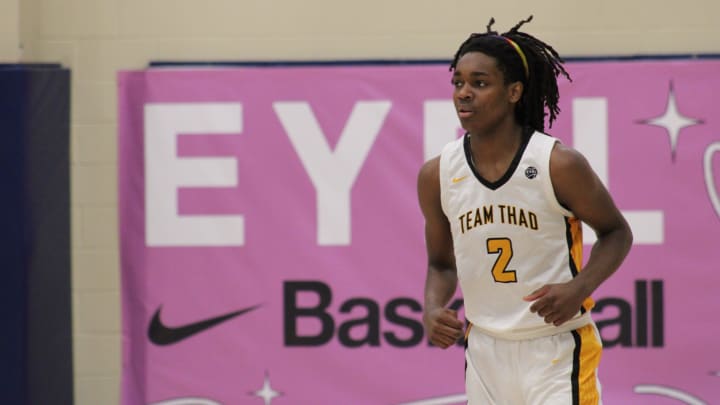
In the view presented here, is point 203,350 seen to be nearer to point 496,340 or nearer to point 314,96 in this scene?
point 314,96

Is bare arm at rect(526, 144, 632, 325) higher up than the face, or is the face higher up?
the face

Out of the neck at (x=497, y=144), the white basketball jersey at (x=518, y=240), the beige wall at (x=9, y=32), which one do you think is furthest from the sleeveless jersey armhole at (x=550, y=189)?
the beige wall at (x=9, y=32)

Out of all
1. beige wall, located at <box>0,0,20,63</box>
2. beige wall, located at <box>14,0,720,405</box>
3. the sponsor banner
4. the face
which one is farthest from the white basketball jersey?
beige wall, located at <box>0,0,20,63</box>

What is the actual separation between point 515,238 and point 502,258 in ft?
0.24

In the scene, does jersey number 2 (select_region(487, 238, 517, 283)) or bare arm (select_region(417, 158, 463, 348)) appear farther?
bare arm (select_region(417, 158, 463, 348))

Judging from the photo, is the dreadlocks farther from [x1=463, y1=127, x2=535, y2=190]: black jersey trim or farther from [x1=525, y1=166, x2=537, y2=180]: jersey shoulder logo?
[x1=525, y1=166, x2=537, y2=180]: jersey shoulder logo

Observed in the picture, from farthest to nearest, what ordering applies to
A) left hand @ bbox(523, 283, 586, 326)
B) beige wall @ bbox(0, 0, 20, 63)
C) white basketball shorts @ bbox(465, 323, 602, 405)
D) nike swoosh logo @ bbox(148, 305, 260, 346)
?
nike swoosh logo @ bbox(148, 305, 260, 346)
beige wall @ bbox(0, 0, 20, 63)
white basketball shorts @ bbox(465, 323, 602, 405)
left hand @ bbox(523, 283, 586, 326)

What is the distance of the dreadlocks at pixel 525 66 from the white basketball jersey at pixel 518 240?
132 mm

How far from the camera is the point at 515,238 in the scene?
3.55 m

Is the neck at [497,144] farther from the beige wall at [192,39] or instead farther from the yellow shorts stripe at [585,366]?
the beige wall at [192,39]

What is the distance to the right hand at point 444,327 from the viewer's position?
347 cm

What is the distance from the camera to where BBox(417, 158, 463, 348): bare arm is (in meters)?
3.68

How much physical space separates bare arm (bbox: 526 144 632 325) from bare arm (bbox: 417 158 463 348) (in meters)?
0.32

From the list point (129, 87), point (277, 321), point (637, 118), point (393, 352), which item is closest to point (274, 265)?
point (277, 321)
